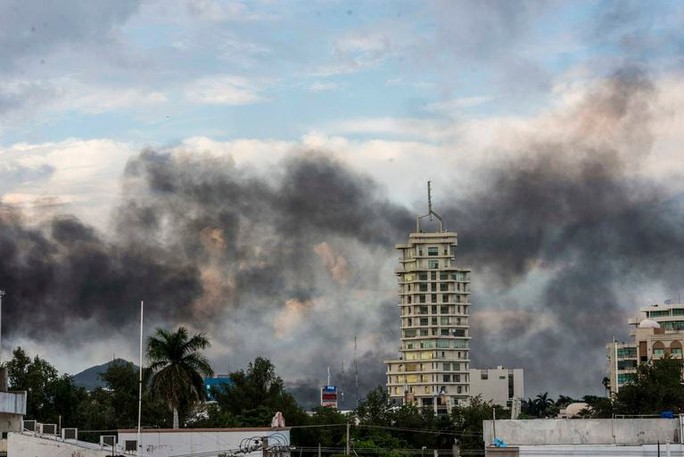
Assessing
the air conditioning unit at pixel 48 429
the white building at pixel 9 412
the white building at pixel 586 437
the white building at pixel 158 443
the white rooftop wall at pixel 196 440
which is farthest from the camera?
the air conditioning unit at pixel 48 429

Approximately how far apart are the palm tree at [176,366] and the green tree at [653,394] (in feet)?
165

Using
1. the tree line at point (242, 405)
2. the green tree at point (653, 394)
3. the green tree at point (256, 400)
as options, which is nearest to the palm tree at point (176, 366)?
the tree line at point (242, 405)

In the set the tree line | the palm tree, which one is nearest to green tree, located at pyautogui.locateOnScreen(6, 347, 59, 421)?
the tree line

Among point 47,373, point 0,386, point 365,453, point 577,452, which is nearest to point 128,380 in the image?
point 47,373

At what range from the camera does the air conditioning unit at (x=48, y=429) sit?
89312 mm

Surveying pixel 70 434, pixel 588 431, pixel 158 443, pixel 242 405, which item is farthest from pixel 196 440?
pixel 242 405

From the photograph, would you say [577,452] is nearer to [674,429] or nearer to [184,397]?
[674,429]

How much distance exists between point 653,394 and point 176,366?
5545 cm

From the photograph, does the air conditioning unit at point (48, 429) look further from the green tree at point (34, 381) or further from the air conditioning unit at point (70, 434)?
the green tree at point (34, 381)

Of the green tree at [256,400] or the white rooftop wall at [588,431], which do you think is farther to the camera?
the green tree at [256,400]

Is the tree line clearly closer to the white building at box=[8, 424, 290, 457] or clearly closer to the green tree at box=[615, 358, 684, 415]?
the green tree at box=[615, 358, 684, 415]

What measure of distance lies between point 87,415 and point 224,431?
44.0 metres

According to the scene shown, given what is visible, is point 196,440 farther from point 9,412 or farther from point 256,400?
point 256,400

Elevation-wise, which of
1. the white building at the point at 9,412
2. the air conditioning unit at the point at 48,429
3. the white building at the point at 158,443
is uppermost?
the white building at the point at 9,412
